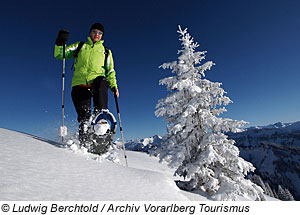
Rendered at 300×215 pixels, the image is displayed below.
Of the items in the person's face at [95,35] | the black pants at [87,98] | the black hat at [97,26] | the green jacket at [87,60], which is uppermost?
the black hat at [97,26]

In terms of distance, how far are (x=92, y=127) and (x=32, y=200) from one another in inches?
120

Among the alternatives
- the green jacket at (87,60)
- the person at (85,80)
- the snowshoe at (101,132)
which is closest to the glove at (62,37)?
the person at (85,80)

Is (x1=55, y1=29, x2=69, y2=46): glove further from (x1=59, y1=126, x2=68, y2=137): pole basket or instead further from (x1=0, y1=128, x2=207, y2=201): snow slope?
(x1=0, y1=128, x2=207, y2=201): snow slope

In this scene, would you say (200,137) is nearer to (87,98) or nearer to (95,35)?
(87,98)

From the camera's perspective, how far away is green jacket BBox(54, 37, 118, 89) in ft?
15.7

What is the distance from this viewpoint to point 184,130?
6941 millimetres

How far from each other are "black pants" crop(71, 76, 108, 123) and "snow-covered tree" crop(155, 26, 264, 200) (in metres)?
3.11

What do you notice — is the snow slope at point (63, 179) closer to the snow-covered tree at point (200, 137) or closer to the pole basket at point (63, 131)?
the pole basket at point (63, 131)

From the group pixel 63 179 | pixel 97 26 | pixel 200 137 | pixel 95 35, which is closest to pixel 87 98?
Result: pixel 95 35

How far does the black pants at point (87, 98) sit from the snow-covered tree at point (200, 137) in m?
3.11

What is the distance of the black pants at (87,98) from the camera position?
188 inches

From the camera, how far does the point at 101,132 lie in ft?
15.0
